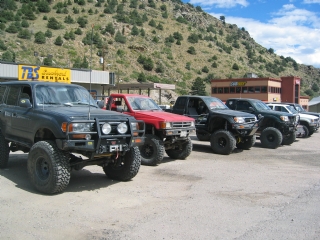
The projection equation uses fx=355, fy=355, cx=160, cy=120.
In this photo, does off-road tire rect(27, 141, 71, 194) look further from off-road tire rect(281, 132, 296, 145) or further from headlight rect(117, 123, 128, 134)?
off-road tire rect(281, 132, 296, 145)

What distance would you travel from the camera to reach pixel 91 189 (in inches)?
290

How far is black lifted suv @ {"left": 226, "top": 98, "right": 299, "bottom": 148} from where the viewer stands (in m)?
15.0

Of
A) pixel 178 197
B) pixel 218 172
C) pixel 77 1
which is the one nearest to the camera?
pixel 178 197

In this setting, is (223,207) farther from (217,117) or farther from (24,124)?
(217,117)

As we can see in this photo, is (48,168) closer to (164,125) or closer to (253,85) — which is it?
(164,125)

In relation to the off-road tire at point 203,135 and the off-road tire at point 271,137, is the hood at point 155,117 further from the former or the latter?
the off-road tire at point 271,137

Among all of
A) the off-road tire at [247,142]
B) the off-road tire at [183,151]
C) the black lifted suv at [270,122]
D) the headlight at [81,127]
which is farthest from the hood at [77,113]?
the black lifted suv at [270,122]

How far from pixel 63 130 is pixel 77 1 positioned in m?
79.2

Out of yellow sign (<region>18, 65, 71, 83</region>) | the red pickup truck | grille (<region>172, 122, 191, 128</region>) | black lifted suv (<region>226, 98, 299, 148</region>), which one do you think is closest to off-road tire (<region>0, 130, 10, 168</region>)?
the red pickup truck

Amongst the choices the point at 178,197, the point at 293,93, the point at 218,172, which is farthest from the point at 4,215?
the point at 293,93

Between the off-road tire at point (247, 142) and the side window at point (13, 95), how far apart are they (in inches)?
349

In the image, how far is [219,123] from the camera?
520 inches

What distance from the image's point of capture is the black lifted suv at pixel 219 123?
41.2 ft

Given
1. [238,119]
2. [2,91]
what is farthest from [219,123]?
[2,91]
